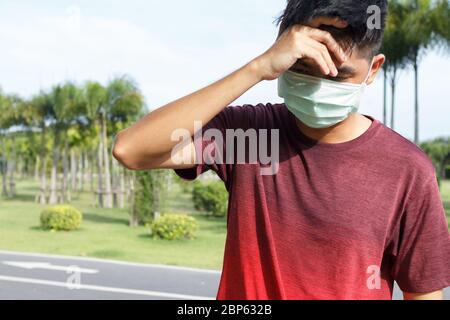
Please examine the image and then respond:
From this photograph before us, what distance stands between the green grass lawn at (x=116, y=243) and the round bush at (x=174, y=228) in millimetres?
190

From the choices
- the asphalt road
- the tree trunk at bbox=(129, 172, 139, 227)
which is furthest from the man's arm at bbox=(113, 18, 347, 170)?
the tree trunk at bbox=(129, 172, 139, 227)

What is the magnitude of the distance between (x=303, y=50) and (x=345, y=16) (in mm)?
172

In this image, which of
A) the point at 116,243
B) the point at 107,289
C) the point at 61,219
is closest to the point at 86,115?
the point at 61,219

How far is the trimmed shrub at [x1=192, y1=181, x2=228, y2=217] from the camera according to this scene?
56.0ft

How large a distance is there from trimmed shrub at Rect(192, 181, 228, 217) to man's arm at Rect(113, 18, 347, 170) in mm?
15244

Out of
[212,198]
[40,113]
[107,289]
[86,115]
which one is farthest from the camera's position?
[40,113]

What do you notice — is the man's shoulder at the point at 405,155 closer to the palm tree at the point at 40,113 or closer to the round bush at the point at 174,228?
the round bush at the point at 174,228

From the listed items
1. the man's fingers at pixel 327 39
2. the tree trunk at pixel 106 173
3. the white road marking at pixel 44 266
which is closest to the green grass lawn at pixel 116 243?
the white road marking at pixel 44 266

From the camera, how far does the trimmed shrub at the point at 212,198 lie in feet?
56.0

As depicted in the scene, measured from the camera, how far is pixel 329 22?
151 centimetres

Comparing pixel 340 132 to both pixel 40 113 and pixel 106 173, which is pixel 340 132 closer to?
pixel 106 173

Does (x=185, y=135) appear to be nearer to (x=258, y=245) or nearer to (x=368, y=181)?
(x=258, y=245)

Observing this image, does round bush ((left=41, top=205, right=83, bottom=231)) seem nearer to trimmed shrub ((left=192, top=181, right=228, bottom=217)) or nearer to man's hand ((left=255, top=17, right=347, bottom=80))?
trimmed shrub ((left=192, top=181, right=228, bottom=217))
